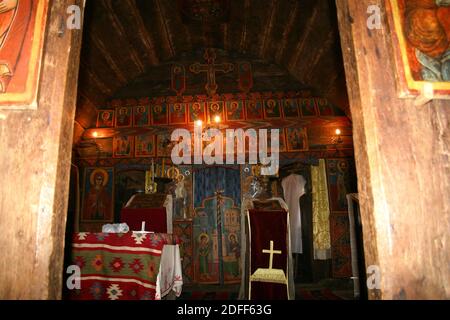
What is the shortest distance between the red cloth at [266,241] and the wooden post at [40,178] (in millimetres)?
3376

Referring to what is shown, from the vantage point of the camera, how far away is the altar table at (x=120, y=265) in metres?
3.53

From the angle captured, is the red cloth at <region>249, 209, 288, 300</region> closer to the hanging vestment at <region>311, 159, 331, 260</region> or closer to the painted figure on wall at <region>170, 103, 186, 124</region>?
the hanging vestment at <region>311, 159, 331, 260</region>

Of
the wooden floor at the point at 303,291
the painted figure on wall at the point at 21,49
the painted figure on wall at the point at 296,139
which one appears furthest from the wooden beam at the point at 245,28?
the wooden floor at the point at 303,291

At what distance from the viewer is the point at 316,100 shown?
8.12 meters

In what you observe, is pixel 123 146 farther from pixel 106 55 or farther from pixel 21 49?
pixel 21 49

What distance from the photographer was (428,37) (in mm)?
1928

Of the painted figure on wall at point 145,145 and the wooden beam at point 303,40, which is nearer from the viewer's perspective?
the wooden beam at point 303,40

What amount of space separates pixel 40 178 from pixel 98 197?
6634 mm

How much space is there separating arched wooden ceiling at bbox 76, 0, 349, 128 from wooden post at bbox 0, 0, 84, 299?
4.73m

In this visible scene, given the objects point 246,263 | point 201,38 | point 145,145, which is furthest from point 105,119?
point 246,263

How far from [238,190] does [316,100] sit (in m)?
3.14

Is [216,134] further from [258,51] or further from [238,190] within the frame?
[258,51]

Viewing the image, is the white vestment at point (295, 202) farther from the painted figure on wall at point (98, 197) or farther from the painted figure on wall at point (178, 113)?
the painted figure on wall at point (98, 197)

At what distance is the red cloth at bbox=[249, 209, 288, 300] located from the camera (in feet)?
15.0
